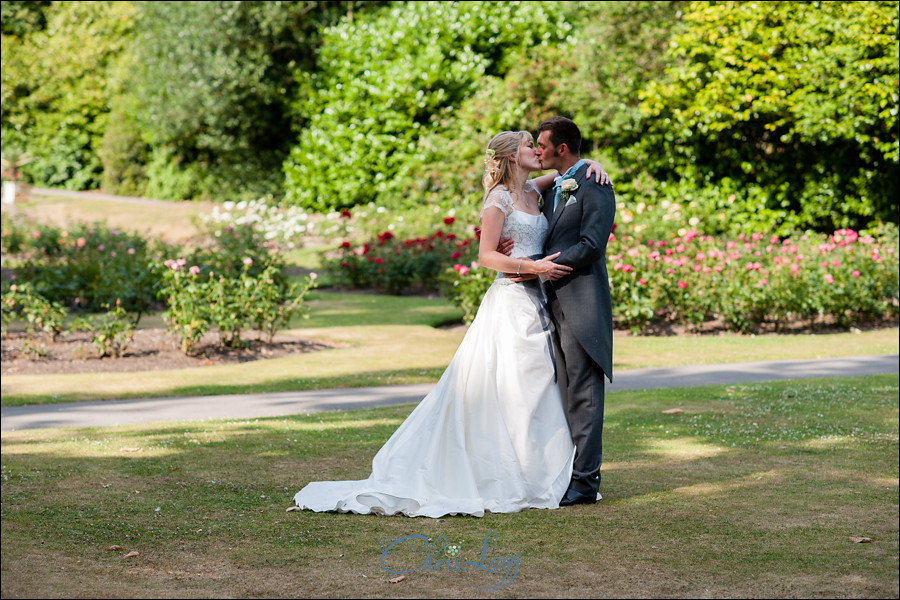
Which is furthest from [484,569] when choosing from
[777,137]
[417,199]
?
[417,199]

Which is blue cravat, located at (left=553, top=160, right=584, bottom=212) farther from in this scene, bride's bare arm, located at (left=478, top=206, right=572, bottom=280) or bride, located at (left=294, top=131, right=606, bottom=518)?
bride's bare arm, located at (left=478, top=206, right=572, bottom=280)

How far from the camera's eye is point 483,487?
15.6 ft

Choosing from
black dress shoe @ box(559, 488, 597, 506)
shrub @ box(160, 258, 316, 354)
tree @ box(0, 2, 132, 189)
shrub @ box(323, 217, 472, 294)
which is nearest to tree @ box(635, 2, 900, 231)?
shrub @ box(323, 217, 472, 294)

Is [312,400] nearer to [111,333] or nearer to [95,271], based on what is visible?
[111,333]

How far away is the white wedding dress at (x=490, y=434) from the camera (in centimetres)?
468

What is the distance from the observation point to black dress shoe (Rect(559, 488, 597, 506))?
472cm

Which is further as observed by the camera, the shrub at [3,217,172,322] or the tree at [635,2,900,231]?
the tree at [635,2,900,231]

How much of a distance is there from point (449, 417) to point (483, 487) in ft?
1.36

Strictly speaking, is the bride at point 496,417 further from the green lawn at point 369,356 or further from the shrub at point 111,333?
the shrub at point 111,333

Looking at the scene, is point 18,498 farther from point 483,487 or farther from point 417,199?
point 417,199

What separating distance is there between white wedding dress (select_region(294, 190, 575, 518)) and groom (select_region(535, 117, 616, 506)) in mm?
99

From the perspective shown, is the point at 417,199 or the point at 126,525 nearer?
the point at 126,525

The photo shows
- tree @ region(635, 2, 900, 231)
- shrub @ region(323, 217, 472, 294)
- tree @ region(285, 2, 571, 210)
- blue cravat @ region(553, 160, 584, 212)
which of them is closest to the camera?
blue cravat @ region(553, 160, 584, 212)

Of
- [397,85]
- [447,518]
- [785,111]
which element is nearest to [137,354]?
[447,518]
